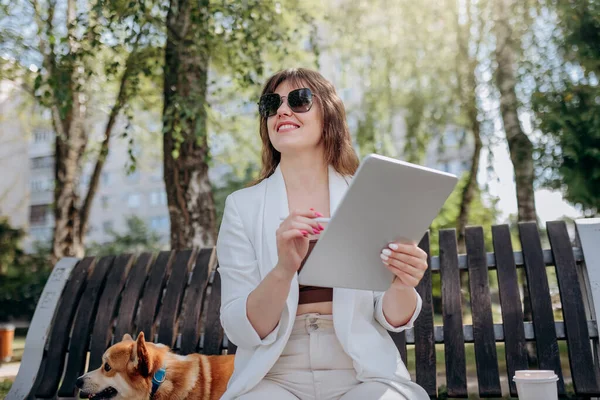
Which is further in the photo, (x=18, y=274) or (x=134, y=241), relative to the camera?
(x=134, y=241)

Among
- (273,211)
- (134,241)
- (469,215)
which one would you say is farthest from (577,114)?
(134,241)

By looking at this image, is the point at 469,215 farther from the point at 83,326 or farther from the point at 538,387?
the point at 538,387

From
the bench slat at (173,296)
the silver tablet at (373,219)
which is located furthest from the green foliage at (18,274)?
the silver tablet at (373,219)

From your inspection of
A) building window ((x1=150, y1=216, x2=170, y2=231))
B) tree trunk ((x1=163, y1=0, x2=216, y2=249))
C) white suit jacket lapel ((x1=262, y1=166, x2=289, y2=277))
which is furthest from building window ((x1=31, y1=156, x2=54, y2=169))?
white suit jacket lapel ((x1=262, y1=166, x2=289, y2=277))

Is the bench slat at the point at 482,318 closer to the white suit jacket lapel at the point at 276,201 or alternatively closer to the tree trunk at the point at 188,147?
the white suit jacket lapel at the point at 276,201

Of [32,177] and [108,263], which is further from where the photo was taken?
[32,177]

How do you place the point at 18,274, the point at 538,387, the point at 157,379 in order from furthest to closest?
1. the point at 18,274
2. the point at 157,379
3. the point at 538,387

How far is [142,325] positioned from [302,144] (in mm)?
2260

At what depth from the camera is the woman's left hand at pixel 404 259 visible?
2.27 meters

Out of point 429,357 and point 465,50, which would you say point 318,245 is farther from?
point 465,50

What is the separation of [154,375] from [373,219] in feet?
7.22

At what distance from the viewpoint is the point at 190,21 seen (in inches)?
276

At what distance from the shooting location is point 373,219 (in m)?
2.14

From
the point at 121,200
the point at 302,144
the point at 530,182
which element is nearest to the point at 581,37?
the point at 530,182
